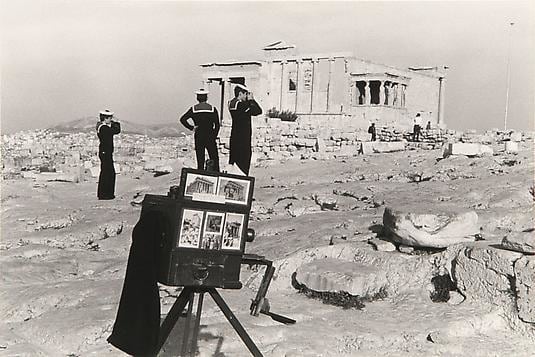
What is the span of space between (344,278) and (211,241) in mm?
3170

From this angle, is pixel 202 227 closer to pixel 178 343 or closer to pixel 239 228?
pixel 239 228

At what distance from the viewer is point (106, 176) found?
15.0 meters

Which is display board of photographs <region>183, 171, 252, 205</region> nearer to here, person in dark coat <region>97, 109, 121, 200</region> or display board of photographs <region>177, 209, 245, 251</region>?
display board of photographs <region>177, 209, 245, 251</region>

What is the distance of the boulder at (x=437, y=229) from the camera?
7785 millimetres

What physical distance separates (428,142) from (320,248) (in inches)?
764

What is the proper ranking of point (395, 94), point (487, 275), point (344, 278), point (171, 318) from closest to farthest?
point (171, 318)
point (487, 275)
point (344, 278)
point (395, 94)

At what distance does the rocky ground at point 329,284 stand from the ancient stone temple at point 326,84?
3045 cm

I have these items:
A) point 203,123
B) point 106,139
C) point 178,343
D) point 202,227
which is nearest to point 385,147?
point 106,139

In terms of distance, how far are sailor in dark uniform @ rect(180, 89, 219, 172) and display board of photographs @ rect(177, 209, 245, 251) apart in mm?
7606

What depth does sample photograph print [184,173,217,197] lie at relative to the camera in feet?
14.1

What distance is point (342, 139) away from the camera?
2612 centimetres

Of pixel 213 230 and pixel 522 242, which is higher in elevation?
pixel 213 230

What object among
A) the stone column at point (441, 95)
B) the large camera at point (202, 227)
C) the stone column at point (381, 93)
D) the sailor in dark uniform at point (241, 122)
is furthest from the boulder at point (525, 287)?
the stone column at point (441, 95)

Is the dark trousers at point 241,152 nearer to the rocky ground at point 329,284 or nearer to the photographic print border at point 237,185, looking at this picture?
the rocky ground at point 329,284
